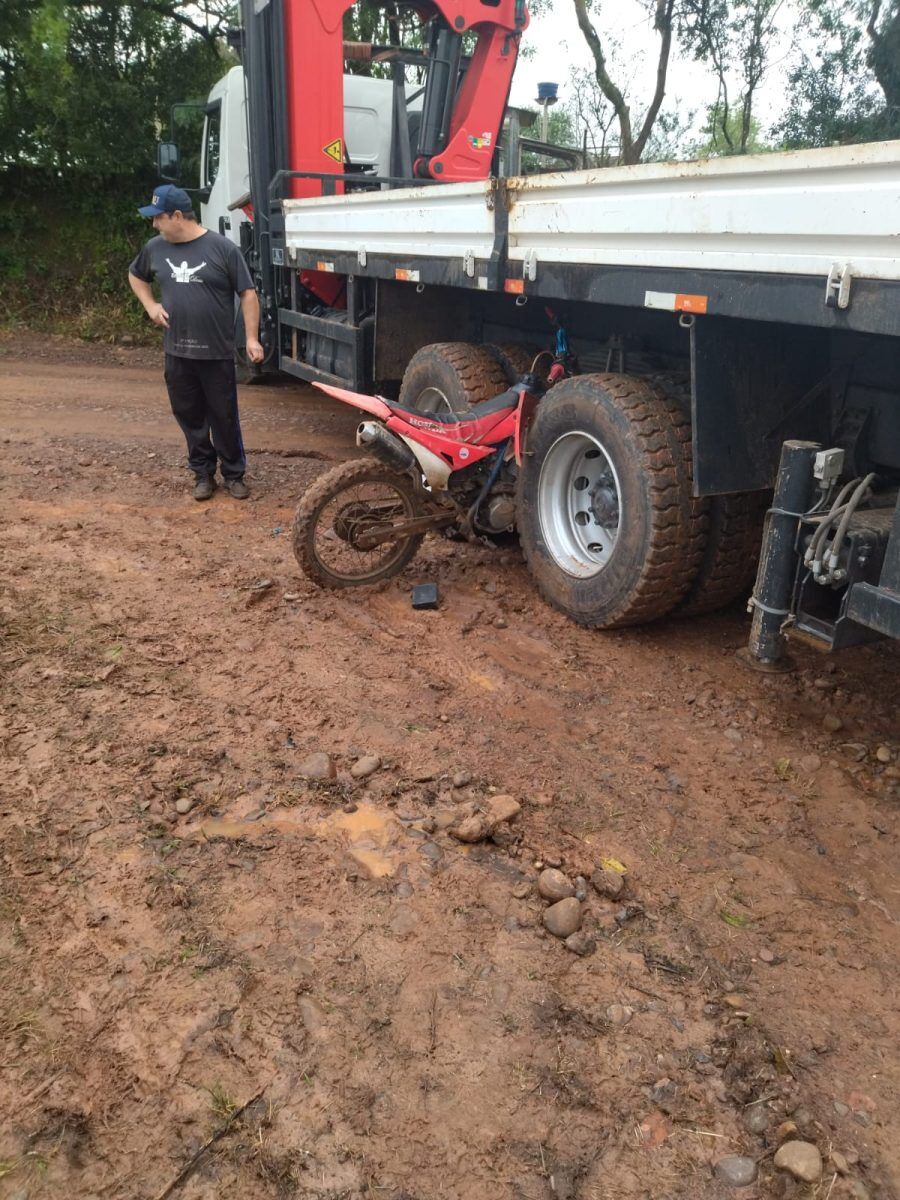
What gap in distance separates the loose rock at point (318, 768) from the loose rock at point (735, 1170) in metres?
1.60

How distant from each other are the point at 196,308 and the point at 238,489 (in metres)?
1.14

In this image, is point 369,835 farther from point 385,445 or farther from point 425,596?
point 385,445

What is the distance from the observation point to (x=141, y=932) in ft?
7.73

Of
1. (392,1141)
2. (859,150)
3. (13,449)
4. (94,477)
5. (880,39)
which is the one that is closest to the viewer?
(392,1141)

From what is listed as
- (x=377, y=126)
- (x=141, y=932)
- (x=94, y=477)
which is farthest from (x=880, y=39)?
(x=141, y=932)

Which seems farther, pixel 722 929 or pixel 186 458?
pixel 186 458

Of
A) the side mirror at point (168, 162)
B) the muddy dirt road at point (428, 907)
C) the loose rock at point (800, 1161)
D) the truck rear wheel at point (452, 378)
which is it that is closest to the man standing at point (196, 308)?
the truck rear wheel at point (452, 378)

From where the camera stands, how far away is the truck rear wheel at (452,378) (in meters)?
5.04

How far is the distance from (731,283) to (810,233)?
0.34 m

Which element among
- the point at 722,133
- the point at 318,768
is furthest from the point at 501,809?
the point at 722,133

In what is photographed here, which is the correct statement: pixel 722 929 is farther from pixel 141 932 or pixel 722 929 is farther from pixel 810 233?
pixel 810 233

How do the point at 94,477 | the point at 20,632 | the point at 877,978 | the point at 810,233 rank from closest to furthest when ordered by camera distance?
the point at 877,978
the point at 810,233
the point at 20,632
the point at 94,477

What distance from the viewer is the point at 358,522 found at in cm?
447

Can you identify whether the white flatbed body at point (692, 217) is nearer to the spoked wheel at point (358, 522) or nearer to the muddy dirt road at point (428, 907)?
the spoked wheel at point (358, 522)
